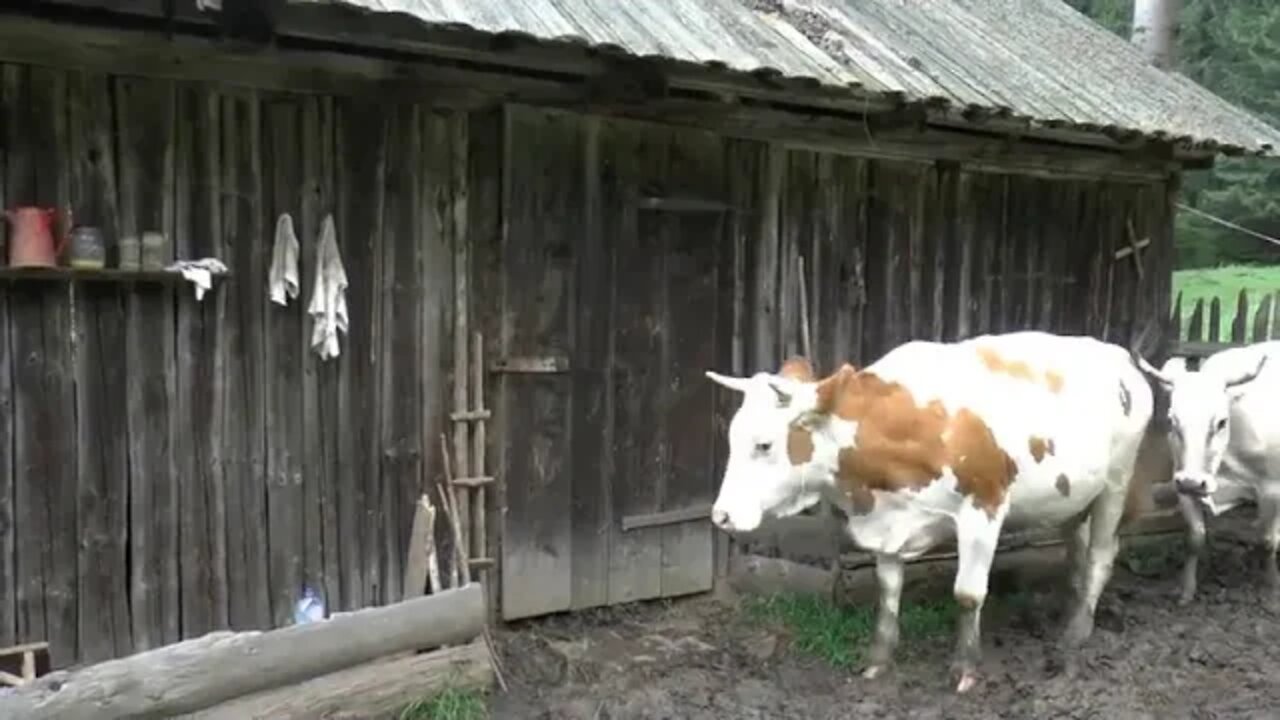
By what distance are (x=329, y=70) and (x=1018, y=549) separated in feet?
16.1

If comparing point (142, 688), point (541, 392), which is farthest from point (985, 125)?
point (142, 688)

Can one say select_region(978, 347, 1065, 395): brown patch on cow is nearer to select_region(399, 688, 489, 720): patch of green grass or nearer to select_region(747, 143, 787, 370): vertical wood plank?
select_region(747, 143, 787, 370): vertical wood plank

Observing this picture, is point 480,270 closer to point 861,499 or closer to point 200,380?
point 200,380

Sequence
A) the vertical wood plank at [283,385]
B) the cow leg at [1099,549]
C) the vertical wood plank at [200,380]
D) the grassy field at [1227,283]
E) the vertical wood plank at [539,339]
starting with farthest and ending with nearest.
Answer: the grassy field at [1227,283] → the cow leg at [1099,549] → the vertical wood plank at [539,339] → the vertical wood plank at [283,385] → the vertical wood plank at [200,380]

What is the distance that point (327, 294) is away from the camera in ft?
18.9

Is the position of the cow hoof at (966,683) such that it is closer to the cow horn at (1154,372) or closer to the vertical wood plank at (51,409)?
the cow horn at (1154,372)

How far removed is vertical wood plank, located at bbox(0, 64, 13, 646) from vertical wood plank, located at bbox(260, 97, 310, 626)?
1039mm

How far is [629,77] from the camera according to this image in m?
6.41

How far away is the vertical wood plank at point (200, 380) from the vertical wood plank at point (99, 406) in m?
0.25

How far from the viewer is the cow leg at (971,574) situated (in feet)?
19.5

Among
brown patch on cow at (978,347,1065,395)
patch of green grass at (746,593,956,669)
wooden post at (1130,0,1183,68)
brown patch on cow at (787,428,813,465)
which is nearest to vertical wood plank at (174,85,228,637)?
brown patch on cow at (787,428,813,465)

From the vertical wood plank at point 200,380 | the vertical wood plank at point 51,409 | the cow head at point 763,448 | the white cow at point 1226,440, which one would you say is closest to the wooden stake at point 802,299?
the white cow at point 1226,440

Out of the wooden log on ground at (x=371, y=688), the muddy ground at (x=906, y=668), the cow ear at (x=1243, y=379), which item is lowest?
the muddy ground at (x=906, y=668)

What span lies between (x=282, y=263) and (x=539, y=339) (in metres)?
1.53
